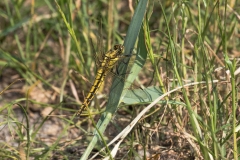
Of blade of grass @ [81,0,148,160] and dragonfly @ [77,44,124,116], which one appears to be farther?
dragonfly @ [77,44,124,116]

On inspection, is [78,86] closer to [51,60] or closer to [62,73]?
[62,73]

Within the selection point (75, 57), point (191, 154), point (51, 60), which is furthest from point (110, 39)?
point (191, 154)

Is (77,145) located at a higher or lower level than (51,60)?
lower

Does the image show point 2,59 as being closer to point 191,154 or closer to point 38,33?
point 38,33

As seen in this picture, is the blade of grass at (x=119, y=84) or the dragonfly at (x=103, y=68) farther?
the dragonfly at (x=103, y=68)

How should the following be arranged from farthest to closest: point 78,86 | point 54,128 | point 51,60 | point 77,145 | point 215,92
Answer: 1. point 51,60
2. point 78,86
3. point 54,128
4. point 77,145
5. point 215,92

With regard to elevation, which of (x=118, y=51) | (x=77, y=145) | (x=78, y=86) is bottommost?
(x=77, y=145)

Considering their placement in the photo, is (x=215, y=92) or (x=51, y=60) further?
(x=51, y=60)

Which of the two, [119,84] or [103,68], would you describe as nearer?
[119,84]

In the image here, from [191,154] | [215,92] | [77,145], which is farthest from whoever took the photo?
[77,145]
